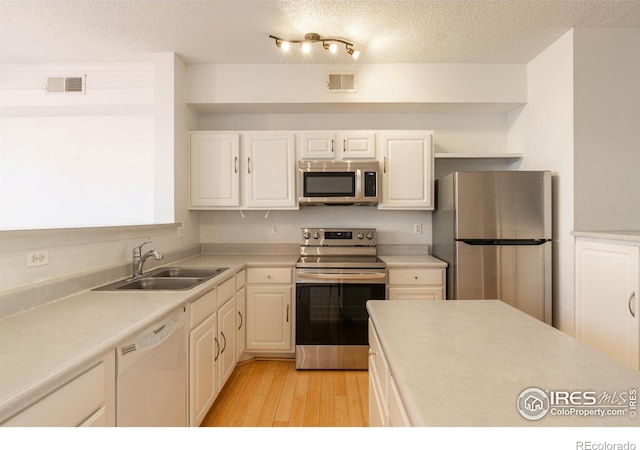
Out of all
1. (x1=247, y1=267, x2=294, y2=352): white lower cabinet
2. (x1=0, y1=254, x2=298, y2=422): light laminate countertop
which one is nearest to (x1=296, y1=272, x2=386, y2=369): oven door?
(x1=247, y1=267, x2=294, y2=352): white lower cabinet

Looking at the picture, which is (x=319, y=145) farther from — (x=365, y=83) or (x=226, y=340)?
(x=226, y=340)

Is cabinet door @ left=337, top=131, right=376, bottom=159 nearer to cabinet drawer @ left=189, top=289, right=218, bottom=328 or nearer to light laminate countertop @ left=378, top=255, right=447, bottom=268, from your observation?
light laminate countertop @ left=378, top=255, right=447, bottom=268

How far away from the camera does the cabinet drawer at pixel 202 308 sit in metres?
1.69

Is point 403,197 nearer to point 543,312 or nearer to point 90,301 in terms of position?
point 543,312

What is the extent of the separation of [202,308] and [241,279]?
A: 0.81 metres

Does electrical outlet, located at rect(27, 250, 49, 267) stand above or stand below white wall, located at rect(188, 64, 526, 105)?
below

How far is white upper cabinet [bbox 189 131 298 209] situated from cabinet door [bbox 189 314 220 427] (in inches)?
48.7

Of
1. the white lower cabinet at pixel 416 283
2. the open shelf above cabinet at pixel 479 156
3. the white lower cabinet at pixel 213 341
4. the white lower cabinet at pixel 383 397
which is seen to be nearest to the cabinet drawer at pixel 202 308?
the white lower cabinet at pixel 213 341

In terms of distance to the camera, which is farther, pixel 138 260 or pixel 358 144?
pixel 358 144

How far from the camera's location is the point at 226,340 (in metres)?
2.26

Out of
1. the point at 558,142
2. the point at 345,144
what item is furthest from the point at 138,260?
the point at 558,142

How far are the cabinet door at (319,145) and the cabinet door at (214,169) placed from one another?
64 centimetres

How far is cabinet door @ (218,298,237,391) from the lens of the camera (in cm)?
213
